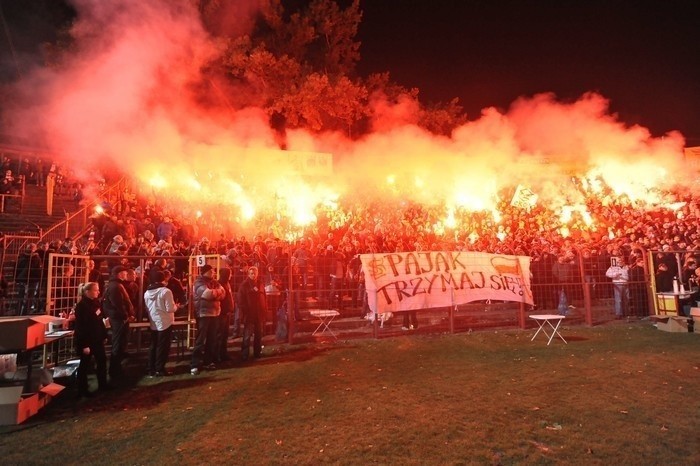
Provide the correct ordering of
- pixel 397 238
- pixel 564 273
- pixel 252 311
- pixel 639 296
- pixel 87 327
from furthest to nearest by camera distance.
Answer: pixel 397 238 → pixel 564 273 → pixel 639 296 → pixel 252 311 → pixel 87 327

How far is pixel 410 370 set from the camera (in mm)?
7023

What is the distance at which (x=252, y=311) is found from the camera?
27.4 ft

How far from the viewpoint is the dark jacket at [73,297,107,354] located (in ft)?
20.6

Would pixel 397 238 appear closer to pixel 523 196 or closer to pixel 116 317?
pixel 523 196

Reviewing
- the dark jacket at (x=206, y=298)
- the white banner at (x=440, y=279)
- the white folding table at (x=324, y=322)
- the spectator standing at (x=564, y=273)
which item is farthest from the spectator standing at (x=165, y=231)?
the spectator standing at (x=564, y=273)

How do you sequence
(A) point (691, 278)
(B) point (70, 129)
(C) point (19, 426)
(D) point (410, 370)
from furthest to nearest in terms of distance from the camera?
(B) point (70, 129), (A) point (691, 278), (D) point (410, 370), (C) point (19, 426)

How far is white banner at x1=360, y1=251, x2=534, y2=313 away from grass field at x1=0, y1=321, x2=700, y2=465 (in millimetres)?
2371

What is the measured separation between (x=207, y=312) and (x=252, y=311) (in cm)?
101

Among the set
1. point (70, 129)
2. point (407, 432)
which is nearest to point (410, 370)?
point (407, 432)

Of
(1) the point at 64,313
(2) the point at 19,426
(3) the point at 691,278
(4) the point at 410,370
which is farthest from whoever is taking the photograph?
(3) the point at 691,278

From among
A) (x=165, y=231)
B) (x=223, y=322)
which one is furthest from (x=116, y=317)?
(x=165, y=231)

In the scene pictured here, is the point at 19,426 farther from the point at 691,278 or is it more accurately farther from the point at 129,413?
the point at 691,278

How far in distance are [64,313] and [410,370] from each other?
6499 millimetres

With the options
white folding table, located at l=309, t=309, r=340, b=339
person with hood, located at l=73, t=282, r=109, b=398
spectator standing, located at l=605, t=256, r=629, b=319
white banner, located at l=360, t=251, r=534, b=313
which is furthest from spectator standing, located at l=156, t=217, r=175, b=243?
spectator standing, located at l=605, t=256, r=629, b=319
